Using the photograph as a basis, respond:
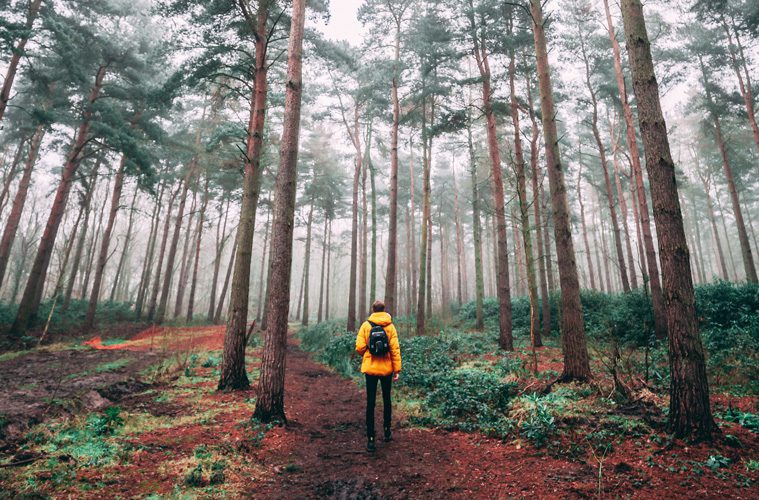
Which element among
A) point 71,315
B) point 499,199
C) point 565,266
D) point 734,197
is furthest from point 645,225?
point 71,315

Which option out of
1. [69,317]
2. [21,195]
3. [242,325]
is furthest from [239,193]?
[242,325]

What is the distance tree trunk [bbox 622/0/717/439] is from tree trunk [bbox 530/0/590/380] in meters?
2.45

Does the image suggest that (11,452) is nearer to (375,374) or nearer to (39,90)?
(375,374)

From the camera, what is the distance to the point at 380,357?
5.04 metres

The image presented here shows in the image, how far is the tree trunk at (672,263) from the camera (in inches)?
150

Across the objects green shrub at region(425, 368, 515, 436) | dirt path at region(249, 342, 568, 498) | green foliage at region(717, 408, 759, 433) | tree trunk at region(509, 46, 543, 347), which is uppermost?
tree trunk at region(509, 46, 543, 347)

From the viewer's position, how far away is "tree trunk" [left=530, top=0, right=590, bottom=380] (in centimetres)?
651

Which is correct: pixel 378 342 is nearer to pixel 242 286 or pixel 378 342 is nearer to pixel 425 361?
pixel 242 286

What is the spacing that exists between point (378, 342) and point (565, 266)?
14.6 feet

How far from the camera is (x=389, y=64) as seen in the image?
48.9ft

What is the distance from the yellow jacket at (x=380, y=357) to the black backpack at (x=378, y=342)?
0.07 metres

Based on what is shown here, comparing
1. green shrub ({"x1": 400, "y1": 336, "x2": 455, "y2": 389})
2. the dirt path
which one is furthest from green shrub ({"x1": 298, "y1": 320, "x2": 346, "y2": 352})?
the dirt path

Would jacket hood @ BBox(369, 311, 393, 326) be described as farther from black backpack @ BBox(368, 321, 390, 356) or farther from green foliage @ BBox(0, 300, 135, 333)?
green foliage @ BBox(0, 300, 135, 333)

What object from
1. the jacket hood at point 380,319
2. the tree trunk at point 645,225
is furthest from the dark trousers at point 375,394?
the tree trunk at point 645,225
